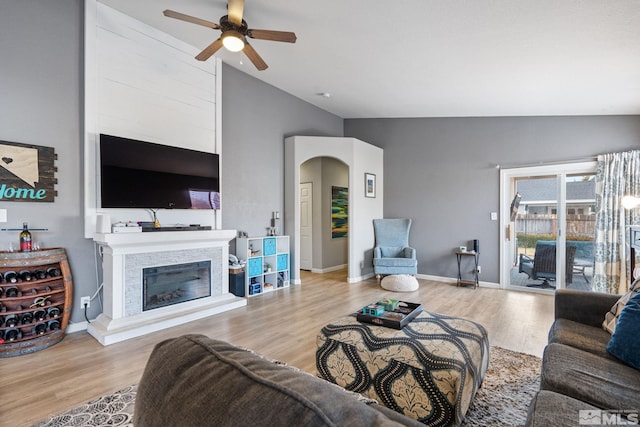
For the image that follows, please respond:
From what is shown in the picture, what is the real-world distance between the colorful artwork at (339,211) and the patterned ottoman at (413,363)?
455 cm

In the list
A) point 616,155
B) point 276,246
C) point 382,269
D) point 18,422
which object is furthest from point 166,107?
point 616,155

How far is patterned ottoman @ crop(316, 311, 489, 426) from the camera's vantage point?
5.49 feet

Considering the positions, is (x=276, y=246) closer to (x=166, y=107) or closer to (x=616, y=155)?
(x=166, y=107)

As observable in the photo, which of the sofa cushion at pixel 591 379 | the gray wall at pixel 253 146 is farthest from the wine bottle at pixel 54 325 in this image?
the sofa cushion at pixel 591 379

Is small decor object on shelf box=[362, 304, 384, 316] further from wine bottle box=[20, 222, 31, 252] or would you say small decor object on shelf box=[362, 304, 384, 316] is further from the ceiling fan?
wine bottle box=[20, 222, 31, 252]

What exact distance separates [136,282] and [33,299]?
0.79 m

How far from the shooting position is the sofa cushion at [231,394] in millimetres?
477

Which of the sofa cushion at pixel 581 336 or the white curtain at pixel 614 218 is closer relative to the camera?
the sofa cushion at pixel 581 336

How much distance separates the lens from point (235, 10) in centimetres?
274

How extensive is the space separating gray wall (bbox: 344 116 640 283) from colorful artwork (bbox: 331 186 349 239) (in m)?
1.02

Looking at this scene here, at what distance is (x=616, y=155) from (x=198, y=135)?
5.60 meters

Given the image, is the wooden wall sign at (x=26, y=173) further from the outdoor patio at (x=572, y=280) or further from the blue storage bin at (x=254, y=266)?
the outdoor patio at (x=572, y=280)

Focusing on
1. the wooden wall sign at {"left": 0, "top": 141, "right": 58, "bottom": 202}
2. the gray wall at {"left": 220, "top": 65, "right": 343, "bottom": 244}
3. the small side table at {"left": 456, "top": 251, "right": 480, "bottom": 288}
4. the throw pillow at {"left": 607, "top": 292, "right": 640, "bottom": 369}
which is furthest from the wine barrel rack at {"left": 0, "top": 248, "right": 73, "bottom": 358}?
the small side table at {"left": 456, "top": 251, "right": 480, "bottom": 288}

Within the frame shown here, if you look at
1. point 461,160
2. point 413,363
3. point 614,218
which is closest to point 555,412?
point 413,363
